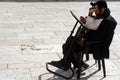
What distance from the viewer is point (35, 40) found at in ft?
26.3

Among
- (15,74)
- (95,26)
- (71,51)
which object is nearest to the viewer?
(95,26)

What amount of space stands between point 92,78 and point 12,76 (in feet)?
4.36

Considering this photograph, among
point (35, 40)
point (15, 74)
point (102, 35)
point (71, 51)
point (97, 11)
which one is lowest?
point (35, 40)

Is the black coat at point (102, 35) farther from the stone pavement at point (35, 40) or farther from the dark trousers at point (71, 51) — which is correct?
the stone pavement at point (35, 40)

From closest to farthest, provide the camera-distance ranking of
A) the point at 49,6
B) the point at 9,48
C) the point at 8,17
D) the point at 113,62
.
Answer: the point at 113,62, the point at 9,48, the point at 8,17, the point at 49,6

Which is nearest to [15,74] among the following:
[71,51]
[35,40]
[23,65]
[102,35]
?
[23,65]

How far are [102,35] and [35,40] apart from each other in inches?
114

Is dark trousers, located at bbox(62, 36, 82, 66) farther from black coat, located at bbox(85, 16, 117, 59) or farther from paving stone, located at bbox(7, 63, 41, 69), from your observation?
paving stone, located at bbox(7, 63, 41, 69)

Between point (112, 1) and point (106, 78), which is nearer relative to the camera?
point (106, 78)

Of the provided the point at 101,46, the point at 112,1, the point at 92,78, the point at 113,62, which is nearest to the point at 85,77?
the point at 92,78

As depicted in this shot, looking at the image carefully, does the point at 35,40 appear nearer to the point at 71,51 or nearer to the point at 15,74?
the point at 15,74

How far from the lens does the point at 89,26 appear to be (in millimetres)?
5406

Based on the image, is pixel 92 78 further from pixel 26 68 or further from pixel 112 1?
pixel 112 1

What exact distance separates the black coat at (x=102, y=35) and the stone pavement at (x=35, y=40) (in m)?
0.49
